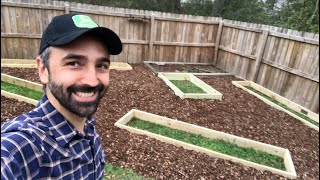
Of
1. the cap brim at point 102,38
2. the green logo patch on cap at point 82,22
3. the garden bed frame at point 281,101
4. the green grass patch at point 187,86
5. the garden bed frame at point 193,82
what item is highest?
the green logo patch on cap at point 82,22

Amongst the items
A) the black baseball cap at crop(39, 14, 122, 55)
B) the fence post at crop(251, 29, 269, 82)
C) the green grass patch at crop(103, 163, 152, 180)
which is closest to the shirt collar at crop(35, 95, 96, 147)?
the black baseball cap at crop(39, 14, 122, 55)

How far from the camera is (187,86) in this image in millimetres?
8102

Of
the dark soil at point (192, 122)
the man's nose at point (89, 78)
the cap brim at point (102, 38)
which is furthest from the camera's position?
the dark soil at point (192, 122)

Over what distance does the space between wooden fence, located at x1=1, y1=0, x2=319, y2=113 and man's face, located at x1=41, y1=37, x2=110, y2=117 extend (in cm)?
757

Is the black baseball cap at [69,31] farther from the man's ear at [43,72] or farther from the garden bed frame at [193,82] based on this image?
the garden bed frame at [193,82]

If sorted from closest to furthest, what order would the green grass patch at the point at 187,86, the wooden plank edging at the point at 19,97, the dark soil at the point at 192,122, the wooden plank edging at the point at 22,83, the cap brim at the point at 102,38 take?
1. the cap brim at the point at 102,38
2. the dark soil at the point at 192,122
3. the wooden plank edging at the point at 19,97
4. the wooden plank edging at the point at 22,83
5. the green grass patch at the point at 187,86

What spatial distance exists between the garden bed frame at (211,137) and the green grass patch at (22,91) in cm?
224

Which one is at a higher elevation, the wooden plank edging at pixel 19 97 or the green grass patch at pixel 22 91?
the wooden plank edging at pixel 19 97

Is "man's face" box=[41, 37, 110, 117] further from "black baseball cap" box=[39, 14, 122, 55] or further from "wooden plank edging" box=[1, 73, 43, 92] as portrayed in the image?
"wooden plank edging" box=[1, 73, 43, 92]

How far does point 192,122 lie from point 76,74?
468 cm

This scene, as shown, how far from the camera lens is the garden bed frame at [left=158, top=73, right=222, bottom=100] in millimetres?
7051

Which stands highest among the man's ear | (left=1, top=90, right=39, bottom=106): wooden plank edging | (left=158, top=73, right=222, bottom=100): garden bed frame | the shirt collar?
the man's ear

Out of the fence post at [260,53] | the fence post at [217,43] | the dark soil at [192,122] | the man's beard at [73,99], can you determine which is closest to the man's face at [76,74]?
the man's beard at [73,99]

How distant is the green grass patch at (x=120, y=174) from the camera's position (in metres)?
3.65
